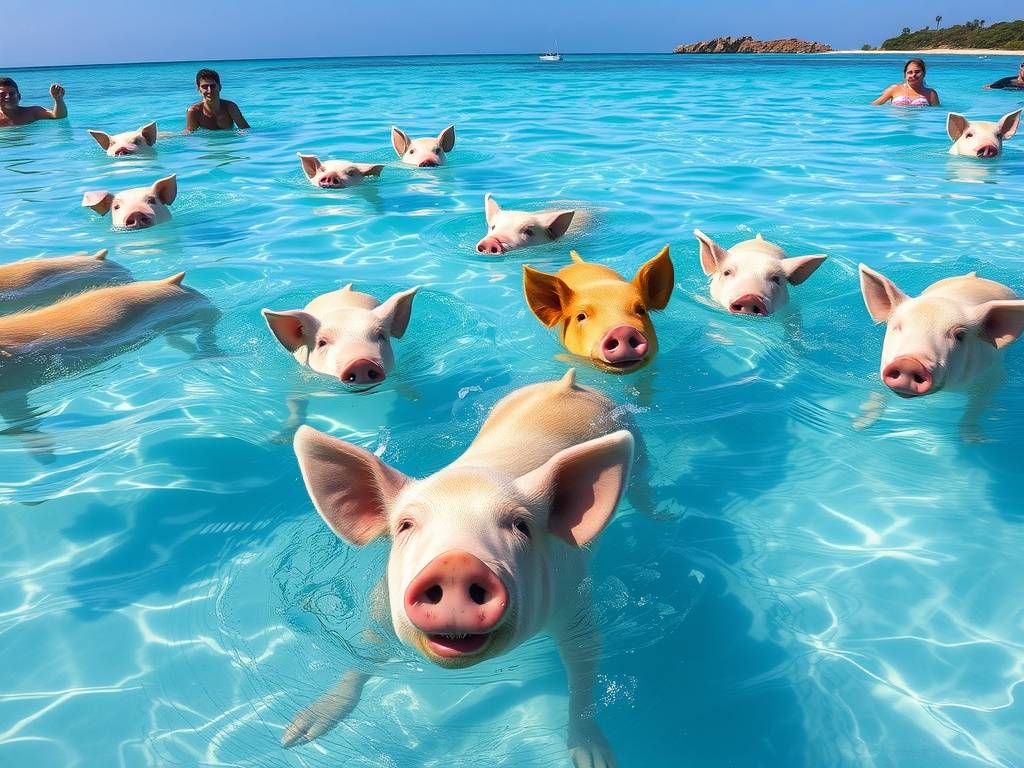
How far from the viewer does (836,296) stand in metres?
6.45

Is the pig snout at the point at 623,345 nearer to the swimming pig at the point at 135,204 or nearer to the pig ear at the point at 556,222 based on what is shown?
the pig ear at the point at 556,222

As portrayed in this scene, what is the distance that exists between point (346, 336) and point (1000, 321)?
3570 mm

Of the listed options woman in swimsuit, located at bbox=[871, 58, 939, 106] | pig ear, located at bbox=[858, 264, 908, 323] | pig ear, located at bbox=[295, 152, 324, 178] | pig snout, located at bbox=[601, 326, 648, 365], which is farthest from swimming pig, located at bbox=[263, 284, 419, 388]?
woman in swimsuit, located at bbox=[871, 58, 939, 106]

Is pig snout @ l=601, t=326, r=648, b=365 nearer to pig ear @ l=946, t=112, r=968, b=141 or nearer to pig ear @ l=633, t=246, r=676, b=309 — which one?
pig ear @ l=633, t=246, r=676, b=309

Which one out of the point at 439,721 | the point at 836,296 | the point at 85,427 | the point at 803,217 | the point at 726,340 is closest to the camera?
the point at 439,721

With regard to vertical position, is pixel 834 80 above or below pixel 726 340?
below

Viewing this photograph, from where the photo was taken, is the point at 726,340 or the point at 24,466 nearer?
the point at 24,466

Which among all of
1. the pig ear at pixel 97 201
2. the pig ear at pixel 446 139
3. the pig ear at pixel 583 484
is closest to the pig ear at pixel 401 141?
the pig ear at pixel 446 139

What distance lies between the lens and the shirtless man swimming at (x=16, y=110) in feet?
55.0

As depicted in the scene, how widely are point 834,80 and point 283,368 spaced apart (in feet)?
93.2

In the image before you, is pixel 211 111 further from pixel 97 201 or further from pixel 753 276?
pixel 753 276

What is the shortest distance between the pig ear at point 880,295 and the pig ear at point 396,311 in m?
2.64

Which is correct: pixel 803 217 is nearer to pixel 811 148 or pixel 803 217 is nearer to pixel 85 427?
pixel 811 148

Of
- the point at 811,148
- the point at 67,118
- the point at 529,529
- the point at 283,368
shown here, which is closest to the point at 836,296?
the point at 283,368
